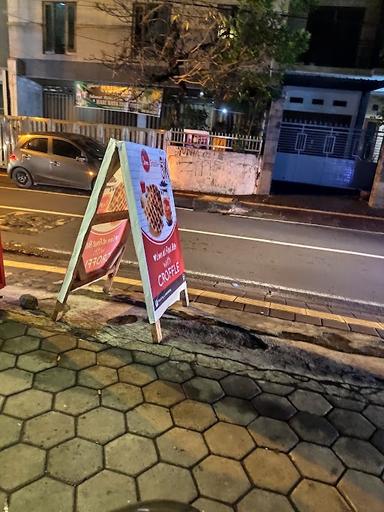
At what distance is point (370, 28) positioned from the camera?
14734 mm

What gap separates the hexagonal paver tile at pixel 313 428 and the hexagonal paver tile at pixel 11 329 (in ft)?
7.48

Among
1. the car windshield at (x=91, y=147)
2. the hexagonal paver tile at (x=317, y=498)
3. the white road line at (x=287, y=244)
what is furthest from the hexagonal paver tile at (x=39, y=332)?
the car windshield at (x=91, y=147)

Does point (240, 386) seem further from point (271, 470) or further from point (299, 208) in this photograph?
point (299, 208)

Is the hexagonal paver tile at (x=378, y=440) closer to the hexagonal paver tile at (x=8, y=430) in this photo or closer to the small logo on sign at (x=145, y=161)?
the hexagonal paver tile at (x=8, y=430)

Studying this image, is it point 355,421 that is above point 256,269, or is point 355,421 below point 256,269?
above

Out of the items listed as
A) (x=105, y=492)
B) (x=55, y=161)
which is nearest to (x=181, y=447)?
(x=105, y=492)

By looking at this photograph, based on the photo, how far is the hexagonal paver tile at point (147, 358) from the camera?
9.80 ft

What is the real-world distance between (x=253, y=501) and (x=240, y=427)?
52 cm

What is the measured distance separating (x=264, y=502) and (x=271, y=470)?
0.72ft

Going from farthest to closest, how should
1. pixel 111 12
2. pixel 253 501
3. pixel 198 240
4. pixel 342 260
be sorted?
pixel 111 12, pixel 198 240, pixel 342 260, pixel 253 501

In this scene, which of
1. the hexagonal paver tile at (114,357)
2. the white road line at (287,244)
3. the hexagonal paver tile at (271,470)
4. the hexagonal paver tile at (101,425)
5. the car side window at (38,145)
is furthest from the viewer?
the car side window at (38,145)

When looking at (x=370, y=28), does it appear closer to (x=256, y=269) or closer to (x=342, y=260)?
(x=342, y=260)

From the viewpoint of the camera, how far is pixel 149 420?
239 centimetres

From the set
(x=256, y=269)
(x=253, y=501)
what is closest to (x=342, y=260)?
(x=256, y=269)
